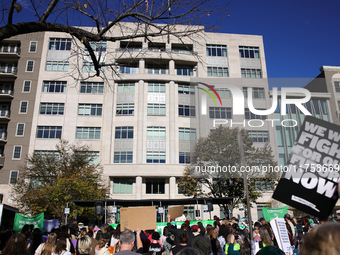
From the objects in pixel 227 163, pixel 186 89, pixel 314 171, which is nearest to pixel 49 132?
pixel 186 89

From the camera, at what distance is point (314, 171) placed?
317 centimetres

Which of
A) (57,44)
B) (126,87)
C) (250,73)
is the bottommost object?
(126,87)

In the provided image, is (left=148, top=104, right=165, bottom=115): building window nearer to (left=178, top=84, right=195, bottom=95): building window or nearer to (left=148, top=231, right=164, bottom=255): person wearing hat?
(left=178, top=84, right=195, bottom=95): building window

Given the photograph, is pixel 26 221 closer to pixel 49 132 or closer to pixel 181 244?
pixel 181 244

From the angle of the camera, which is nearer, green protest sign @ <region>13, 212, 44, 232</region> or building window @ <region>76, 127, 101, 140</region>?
green protest sign @ <region>13, 212, 44, 232</region>

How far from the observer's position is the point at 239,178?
90.8ft

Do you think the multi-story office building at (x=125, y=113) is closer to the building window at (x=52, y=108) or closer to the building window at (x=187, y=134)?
the building window at (x=52, y=108)

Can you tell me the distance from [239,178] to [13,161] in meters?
29.7

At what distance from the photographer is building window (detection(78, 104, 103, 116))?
3934 cm

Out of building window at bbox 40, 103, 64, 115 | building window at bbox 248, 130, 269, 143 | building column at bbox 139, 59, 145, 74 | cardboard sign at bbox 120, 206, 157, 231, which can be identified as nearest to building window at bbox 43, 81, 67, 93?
building window at bbox 40, 103, 64, 115

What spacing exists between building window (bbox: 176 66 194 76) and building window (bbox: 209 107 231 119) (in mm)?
6882

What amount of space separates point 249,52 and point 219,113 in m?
12.9

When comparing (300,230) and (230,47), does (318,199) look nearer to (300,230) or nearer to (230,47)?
(300,230)

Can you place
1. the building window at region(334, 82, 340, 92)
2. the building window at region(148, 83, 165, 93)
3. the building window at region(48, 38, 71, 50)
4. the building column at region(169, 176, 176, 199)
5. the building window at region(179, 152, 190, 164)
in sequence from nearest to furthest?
the building column at region(169, 176, 176, 199) < the building window at region(179, 152, 190, 164) < the building window at region(148, 83, 165, 93) < the building window at region(48, 38, 71, 50) < the building window at region(334, 82, 340, 92)
